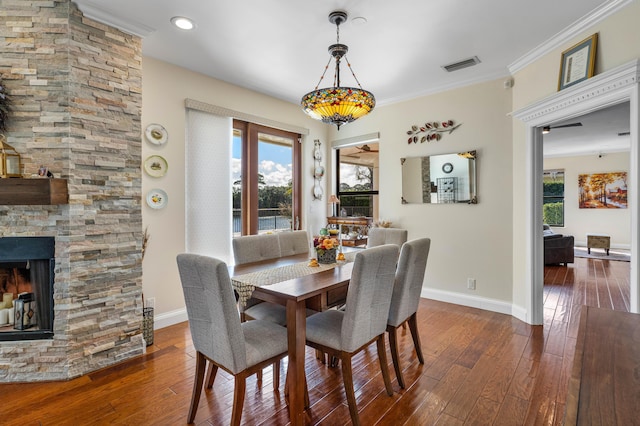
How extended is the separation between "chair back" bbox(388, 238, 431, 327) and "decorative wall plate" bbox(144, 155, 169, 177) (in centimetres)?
243

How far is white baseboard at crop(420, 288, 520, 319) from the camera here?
3621 millimetres

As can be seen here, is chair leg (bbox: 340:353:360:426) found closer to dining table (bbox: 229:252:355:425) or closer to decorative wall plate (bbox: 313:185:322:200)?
dining table (bbox: 229:252:355:425)

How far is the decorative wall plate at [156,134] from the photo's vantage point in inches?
121

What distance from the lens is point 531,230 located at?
10.6 ft

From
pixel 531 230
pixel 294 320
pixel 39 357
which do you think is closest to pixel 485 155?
pixel 531 230

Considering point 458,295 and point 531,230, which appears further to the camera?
point 458,295

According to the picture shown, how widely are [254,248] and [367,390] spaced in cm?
143

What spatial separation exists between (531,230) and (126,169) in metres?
3.78

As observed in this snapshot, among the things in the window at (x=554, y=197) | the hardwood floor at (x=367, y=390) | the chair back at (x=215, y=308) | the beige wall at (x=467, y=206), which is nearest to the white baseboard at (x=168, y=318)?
the hardwood floor at (x=367, y=390)

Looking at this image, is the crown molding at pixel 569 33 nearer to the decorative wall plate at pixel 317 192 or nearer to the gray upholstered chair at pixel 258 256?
the decorative wall plate at pixel 317 192

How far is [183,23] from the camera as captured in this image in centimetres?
255

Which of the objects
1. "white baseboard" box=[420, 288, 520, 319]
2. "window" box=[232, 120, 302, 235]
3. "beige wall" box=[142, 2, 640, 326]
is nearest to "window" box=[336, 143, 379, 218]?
"beige wall" box=[142, 2, 640, 326]

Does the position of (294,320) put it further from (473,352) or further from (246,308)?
(473,352)

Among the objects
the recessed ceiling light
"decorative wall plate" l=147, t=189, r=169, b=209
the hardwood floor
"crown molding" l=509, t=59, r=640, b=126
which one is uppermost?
the recessed ceiling light
